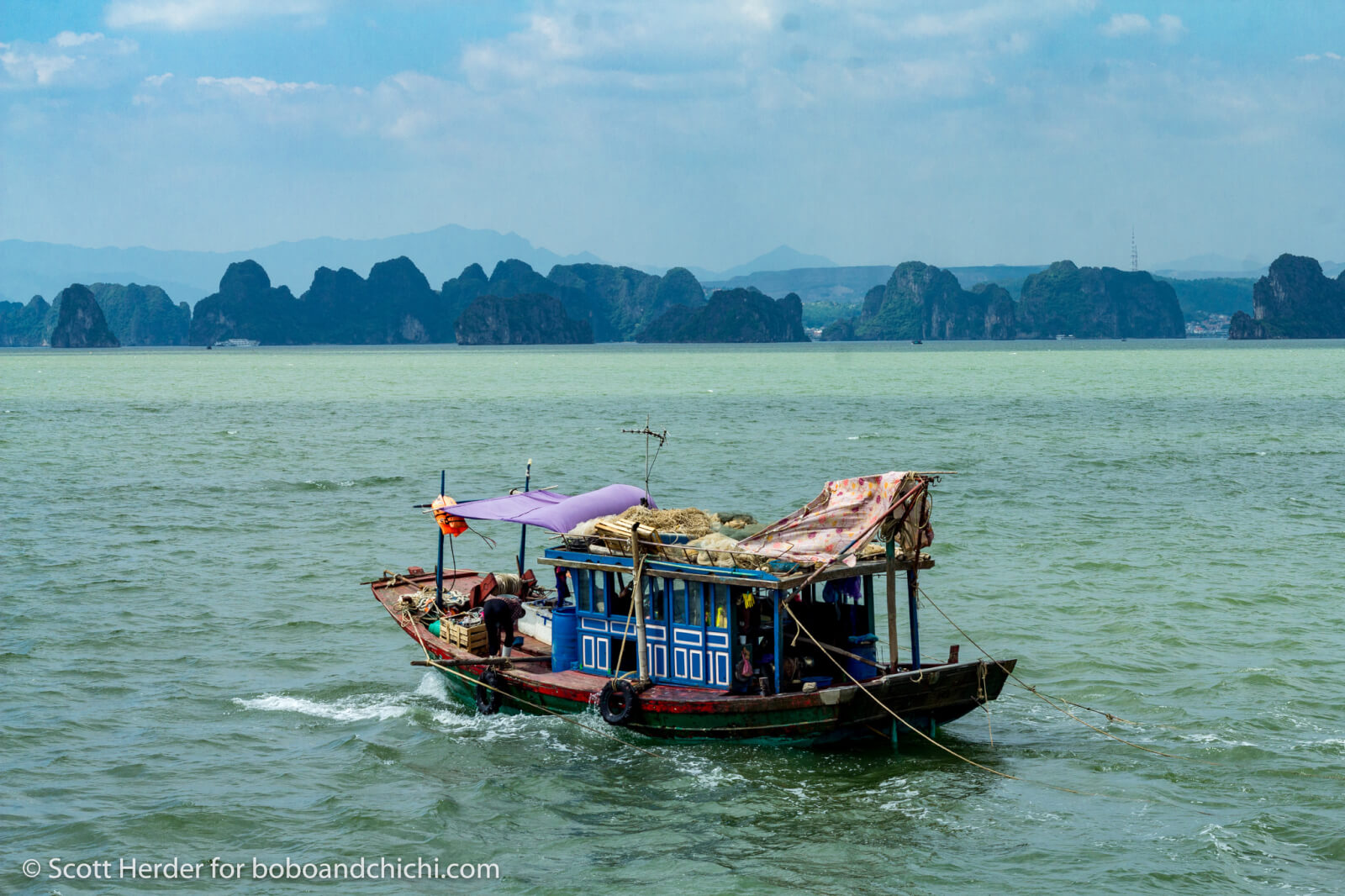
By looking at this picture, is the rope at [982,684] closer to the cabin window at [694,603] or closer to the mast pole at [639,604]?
the cabin window at [694,603]

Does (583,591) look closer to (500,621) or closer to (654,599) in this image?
(654,599)

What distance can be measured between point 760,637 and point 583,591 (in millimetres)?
2833

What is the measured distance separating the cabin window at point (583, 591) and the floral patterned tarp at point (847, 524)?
99.2 inches

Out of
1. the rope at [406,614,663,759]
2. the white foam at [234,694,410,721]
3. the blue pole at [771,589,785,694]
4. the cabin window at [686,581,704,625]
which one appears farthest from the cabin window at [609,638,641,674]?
the white foam at [234,694,410,721]

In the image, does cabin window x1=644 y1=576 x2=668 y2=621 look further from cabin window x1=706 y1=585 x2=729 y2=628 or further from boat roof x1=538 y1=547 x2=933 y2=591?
cabin window x1=706 y1=585 x2=729 y2=628

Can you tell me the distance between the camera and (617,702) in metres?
17.8

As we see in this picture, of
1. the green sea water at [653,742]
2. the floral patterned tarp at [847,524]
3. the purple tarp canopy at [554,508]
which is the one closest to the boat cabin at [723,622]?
the floral patterned tarp at [847,524]

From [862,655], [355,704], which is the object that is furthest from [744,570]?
[355,704]

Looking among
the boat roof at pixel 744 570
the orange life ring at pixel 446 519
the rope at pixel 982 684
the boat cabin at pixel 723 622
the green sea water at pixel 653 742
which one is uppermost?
the orange life ring at pixel 446 519

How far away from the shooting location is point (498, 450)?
60.6m

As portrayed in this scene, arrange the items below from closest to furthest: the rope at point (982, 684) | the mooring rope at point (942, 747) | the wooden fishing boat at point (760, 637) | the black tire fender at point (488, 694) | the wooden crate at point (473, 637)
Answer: the mooring rope at point (942, 747) < the wooden fishing boat at point (760, 637) < the rope at point (982, 684) < the black tire fender at point (488, 694) < the wooden crate at point (473, 637)

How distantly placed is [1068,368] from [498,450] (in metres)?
122

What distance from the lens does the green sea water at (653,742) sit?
49.8 ft

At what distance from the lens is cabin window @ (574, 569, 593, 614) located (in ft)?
62.9
